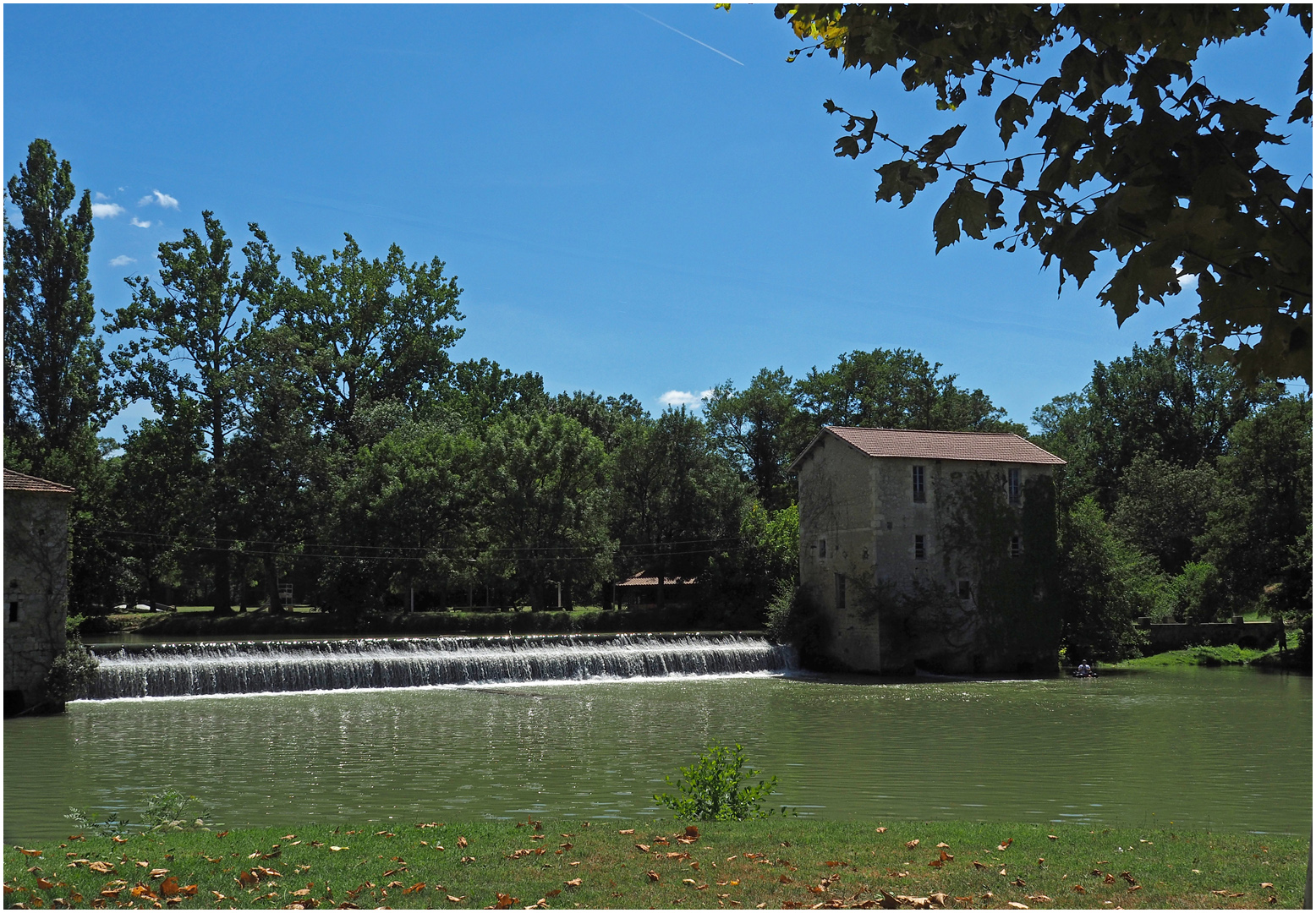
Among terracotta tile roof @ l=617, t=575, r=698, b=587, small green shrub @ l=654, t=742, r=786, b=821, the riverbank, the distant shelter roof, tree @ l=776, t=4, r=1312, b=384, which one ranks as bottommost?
the riverbank

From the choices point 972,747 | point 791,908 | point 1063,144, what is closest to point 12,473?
point 972,747

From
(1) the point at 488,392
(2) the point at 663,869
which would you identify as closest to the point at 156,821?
(2) the point at 663,869

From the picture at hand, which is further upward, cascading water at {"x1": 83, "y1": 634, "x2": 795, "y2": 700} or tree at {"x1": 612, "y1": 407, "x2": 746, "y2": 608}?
tree at {"x1": 612, "y1": 407, "x2": 746, "y2": 608}

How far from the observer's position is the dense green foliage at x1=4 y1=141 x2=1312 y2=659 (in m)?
34.1

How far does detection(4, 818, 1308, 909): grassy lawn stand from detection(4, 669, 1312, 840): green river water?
2.44 meters

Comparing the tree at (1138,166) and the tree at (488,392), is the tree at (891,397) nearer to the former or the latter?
the tree at (488,392)

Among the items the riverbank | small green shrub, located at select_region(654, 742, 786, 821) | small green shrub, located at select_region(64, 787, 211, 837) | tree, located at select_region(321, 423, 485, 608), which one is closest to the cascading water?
the riverbank

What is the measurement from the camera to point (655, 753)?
15.0 meters

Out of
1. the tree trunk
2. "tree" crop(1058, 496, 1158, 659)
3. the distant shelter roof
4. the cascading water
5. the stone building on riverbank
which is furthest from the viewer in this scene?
the tree trunk

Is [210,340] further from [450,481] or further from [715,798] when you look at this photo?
[715,798]

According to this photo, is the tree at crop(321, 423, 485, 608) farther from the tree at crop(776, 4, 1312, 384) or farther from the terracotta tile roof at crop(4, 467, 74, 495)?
the tree at crop(776, 4, 1312, 384)

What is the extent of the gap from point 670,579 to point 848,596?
2569 centimetres

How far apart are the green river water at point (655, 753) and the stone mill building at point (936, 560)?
4.78 m

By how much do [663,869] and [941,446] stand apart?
26.9 m
